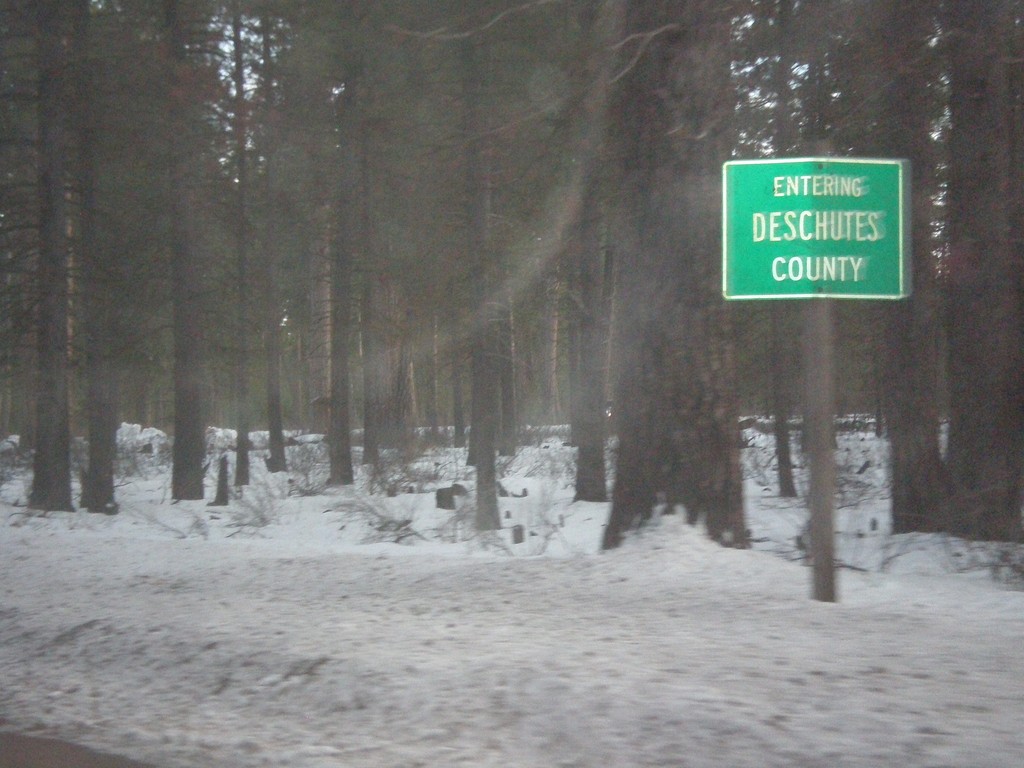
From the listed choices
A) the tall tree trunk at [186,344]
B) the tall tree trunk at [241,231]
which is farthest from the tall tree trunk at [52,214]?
the tall tree trunk at [241,231]

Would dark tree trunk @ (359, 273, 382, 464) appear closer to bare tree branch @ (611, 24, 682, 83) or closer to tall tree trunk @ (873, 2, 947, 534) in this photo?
tall tree trunk @ (873, 2, 947, 534)

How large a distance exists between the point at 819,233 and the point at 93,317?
681 inches

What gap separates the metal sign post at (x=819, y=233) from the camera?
7035 mm

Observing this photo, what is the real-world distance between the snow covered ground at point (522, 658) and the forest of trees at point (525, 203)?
1501mm

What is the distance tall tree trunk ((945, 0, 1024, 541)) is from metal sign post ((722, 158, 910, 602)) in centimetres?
606

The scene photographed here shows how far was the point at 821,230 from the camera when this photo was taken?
7.05 metres

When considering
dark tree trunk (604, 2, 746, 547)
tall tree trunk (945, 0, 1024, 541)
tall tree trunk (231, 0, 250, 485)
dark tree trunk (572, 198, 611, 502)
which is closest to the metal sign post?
dark tree trunk (604, 2, 746, 547)

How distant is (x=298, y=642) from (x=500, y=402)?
98.6ft

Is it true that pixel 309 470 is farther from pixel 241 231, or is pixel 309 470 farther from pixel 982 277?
→ pixel 982 277

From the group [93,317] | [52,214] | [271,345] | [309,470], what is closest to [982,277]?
[52,214]

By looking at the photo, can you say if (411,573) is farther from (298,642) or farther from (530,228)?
(530,228)

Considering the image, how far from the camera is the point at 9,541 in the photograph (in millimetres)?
13406

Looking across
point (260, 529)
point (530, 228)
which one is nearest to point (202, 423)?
point (260, 529)

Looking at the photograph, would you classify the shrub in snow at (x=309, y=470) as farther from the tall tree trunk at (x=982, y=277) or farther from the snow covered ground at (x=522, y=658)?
the tall tree trunk at (x=982, y=277)
